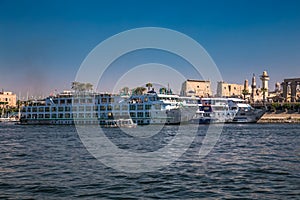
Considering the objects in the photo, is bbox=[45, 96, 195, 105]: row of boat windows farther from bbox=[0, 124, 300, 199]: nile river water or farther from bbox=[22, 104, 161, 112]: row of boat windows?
bbox=[0, 124, 300, 199]: nile river water

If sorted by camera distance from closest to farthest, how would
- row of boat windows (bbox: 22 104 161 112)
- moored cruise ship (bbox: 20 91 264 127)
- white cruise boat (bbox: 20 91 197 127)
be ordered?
white cruise boat (bbox: 20 91 197 127) → moored cruise ship (bbox: 20 91 264 127) → row of boat windows (bbox: 22 104 161 112)

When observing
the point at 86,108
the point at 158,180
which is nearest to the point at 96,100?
the point at 86,108

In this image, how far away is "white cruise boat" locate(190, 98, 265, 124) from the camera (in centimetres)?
10147

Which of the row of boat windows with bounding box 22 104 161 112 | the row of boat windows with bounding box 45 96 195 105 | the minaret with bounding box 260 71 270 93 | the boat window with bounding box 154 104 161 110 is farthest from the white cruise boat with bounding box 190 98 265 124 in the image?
the minaret with bounding box 260 71 270 93

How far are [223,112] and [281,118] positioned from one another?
44122 millimetres

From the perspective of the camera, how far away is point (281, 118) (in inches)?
5522

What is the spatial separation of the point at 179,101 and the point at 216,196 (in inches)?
3372

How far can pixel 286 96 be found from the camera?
16938 cm

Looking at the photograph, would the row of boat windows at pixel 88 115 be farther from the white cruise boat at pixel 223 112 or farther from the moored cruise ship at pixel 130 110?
the white cruise boat at pixel 223 112

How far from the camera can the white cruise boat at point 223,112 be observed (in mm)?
101469

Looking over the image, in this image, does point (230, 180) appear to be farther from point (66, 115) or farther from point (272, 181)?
point (66, 115)

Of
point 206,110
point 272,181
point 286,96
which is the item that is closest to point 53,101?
point 206,110

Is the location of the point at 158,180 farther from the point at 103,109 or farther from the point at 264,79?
the point at 264,79

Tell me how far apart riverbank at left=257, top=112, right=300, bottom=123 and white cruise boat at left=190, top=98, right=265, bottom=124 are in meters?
23.0
